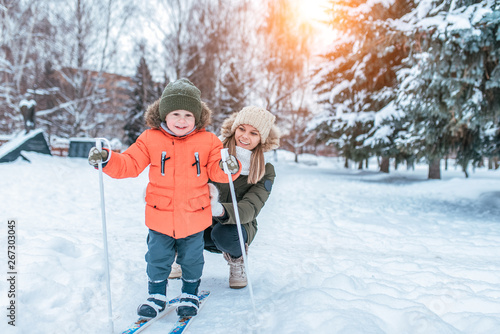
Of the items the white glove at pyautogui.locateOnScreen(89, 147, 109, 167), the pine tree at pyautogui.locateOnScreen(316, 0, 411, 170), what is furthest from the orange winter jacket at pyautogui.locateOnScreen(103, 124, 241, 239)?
the pine tree at pyautogui.locateOnScreen(316, 0, 411, 170)

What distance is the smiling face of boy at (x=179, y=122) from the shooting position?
6.79 feet

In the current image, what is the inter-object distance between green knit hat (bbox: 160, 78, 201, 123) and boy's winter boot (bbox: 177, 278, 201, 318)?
1.17 meters

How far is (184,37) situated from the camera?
12.7m

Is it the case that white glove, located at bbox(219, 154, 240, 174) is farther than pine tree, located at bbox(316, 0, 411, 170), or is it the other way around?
pine tree, located at bbox(316, 0, 411, 170)

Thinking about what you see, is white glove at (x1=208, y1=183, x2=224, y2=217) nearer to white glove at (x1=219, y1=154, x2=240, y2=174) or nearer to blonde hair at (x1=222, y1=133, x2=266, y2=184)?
white glove at (x1=219, y1=154, x2=240, y2=174)

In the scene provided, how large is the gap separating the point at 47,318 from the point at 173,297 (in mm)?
811

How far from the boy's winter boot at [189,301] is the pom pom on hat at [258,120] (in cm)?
125

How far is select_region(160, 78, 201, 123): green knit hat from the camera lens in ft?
6.80

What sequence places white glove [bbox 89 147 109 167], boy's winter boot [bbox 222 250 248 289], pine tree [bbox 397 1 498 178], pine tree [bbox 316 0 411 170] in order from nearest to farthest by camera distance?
white glove [bbox 89 147 109 167] < boy's winter boot [bbox 222 250 248 289] < pine tree [bbox 397 1 498 178] < pine tree [bbox 316 0 411 170]

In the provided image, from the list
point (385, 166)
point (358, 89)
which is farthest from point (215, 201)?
point (385, 166)

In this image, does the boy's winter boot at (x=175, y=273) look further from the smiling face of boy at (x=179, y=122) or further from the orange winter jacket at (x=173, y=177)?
Answer: the smiling face of boy at (x=179, y=122)

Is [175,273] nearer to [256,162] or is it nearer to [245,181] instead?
[245,181]

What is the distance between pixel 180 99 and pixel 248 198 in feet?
2.99

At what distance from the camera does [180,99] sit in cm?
208
